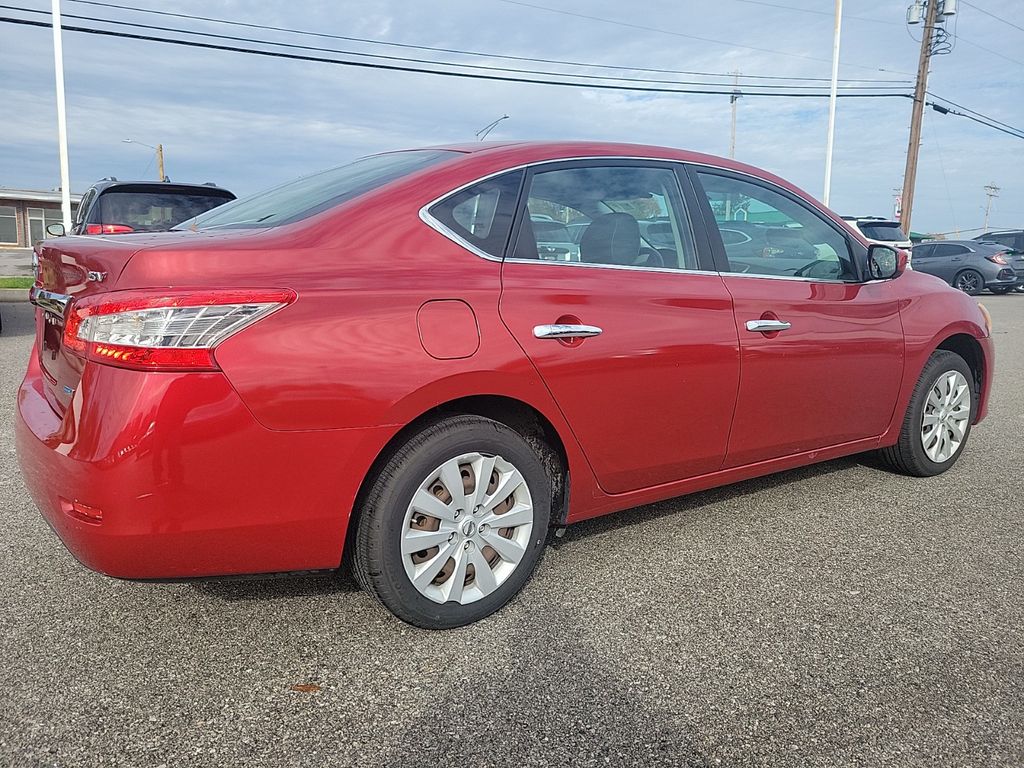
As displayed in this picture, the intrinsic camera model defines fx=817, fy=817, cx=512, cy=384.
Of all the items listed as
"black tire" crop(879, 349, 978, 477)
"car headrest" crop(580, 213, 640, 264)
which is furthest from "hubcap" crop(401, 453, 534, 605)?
"black tire" crop(879, 349, 978, 477)

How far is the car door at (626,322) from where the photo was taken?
278 cm

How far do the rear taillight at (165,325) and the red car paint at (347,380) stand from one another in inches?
1.2

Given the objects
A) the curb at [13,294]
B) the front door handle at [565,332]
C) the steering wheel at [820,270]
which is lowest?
the curb at [13,294]

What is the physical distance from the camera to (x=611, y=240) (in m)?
3.08

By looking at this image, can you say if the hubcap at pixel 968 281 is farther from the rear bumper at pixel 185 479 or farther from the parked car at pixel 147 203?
the rear bumper at pixel 185 479

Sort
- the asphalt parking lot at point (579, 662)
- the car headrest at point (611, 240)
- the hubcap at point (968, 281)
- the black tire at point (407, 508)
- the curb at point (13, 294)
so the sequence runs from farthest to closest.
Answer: the hubcap at point (968, 281)
the curb at point (13, 294)
the car headrest at point (611, 240)
the black tire at point (407, 508)
the asphalt parking lot at point (579, 662)

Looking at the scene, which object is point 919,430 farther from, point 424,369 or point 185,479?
point 185,479

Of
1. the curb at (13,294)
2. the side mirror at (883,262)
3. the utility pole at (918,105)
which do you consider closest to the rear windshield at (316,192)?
the side mirror at (883,262)

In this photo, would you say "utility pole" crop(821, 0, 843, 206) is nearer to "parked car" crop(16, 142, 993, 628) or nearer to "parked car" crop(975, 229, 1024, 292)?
"parked car" crop(975, 229, 1024, 292)

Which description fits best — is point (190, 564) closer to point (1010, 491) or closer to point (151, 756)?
point (151, 756)

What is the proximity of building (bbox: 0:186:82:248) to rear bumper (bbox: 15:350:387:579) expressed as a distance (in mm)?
48143

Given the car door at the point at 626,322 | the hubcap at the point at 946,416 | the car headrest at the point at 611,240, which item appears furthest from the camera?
the hubcap at the point at 946,416

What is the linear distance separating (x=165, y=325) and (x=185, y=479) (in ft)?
1.35

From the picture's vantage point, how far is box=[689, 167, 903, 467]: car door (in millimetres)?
3389
